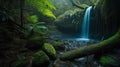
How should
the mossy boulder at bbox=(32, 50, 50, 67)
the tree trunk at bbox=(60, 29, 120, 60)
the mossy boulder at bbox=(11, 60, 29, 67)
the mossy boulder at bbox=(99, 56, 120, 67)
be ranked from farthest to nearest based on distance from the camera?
the tree trunk at bbox=(60, 29, 120, 60) < the mossy boulder at bbox=(99, 56, 120, 67) < the mossy boulder at bbox=(32, 50, 50, 67) < the mossy boulder at bbox=(11, 60, 29, 67)

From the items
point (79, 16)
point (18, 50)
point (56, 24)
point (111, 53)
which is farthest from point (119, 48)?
point (56, 24)

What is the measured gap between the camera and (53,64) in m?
5.71

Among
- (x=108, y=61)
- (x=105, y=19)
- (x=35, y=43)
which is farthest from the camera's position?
(x=105, y=19)

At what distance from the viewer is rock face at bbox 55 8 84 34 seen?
40.1 ft

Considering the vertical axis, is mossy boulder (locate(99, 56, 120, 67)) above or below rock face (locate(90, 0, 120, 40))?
below

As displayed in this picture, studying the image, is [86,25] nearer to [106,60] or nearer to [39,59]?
[106,60]

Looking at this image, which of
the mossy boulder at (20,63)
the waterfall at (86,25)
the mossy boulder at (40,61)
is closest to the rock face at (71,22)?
the waterfall at (86,25)

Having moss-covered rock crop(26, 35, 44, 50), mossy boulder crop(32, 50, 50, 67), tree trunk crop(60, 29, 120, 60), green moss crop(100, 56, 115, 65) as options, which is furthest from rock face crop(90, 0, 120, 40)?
mossy boulder crop(32, 50, 50, 67)

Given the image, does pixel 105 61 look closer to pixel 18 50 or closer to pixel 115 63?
pixel 115 63

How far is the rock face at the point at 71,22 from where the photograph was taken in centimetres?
1223

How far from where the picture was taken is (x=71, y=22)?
12.6 meters

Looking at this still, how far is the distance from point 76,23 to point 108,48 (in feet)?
19.8

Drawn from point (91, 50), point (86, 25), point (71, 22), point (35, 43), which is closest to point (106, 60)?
point (91, 50)

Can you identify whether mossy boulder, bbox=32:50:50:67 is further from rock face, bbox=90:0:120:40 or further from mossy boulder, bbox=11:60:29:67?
rock face, bbox=90:0:120:40
